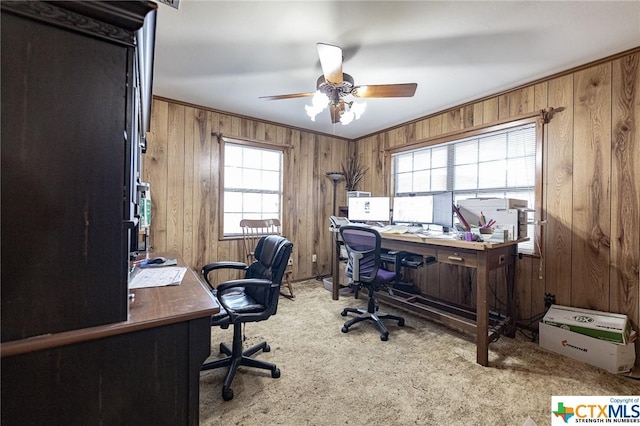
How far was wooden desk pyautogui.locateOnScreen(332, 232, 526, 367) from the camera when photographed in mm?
1959

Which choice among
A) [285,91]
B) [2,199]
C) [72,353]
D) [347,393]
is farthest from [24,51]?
[285,91]

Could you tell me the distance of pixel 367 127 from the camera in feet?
13.1

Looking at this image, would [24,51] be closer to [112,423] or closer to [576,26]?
[112,423]

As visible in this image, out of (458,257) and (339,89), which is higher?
(339,89)

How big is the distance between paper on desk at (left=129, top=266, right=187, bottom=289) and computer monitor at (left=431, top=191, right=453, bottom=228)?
233cm

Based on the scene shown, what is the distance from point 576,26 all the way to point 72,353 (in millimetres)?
3096

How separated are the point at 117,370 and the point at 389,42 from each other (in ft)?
7.81

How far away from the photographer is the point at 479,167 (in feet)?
9.84

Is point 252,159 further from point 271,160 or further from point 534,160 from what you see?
point 534,160

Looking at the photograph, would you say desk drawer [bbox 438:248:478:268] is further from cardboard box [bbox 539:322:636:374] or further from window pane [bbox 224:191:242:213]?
window pane [bbox 224:191:242:213]

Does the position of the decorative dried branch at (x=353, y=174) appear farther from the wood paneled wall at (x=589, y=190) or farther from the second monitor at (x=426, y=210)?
the wood paneled wall at (x=589, y=190)

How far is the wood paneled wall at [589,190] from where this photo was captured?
6.69 feet

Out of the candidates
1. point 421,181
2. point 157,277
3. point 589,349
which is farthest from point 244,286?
point 421,181

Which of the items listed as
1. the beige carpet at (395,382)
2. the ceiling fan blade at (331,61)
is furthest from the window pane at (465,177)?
the ceiling fan blade at (331,61)
